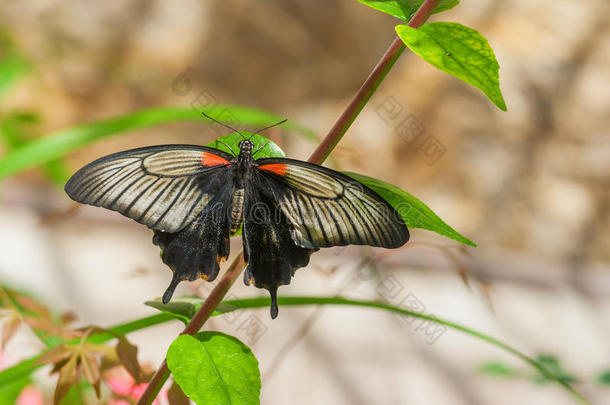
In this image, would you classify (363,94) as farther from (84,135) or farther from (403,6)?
(84,135)

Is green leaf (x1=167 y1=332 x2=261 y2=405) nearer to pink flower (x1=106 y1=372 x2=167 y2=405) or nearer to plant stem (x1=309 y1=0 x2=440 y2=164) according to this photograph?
plant stem (x1=309 y1=0 x2=440 y2=164)

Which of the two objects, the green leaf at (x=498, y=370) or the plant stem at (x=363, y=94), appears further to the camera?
the green leaf at (x=498, y=370)

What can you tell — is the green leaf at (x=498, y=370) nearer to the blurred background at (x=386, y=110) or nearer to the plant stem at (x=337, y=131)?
the blurred background at (x=386, y=110)

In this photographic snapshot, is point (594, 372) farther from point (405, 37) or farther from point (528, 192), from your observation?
point (405, 37)

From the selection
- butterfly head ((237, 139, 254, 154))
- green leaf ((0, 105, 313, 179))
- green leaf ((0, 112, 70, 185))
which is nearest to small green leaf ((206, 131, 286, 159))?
butterfly head ((237, 139, 254, 154))

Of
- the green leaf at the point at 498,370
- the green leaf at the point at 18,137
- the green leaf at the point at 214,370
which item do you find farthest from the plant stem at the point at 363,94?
the green leaf at the point at 18,137

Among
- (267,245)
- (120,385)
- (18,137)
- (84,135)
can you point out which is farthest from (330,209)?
(18,137)
